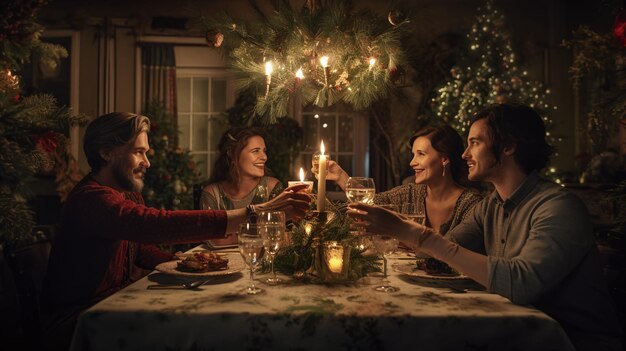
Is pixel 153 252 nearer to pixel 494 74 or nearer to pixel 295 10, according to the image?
pixel 295 10

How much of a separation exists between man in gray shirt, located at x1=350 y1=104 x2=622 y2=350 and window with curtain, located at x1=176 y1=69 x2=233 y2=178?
540cm

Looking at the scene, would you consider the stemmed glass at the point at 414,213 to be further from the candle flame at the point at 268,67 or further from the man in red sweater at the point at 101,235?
the candle flame at the point at 268,67

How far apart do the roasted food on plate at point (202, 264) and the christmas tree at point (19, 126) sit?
586 mm

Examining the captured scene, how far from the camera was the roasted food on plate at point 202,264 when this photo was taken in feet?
6.34

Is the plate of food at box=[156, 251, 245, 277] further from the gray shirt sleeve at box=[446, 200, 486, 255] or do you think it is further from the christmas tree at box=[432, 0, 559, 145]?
the christmas tree at box=[432, 0, 559, 145]

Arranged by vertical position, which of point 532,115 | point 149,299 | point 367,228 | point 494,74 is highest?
point 494,74

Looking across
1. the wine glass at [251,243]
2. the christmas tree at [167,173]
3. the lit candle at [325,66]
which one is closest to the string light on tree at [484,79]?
the christmas tree at [167,173]

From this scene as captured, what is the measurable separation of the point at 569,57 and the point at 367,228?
6.54 meters

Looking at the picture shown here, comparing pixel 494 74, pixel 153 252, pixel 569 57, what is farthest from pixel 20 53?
pixel 569 57

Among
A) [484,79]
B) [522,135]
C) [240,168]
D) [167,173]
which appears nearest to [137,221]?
[522,135]

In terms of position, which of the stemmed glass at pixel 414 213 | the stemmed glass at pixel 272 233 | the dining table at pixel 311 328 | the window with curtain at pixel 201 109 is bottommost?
the dining table at pixel 311 328

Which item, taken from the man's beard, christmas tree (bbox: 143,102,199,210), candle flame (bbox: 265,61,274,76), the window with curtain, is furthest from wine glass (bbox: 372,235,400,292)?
the window with curtain

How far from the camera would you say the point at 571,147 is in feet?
24.3

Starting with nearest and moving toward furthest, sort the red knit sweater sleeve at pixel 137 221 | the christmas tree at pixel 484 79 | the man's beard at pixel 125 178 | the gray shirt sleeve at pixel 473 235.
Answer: the red knit sweater sleeve at pixel 137 221, the gray shirt sleeve at pixel 473 235, the man's beard at pixel 125 178, the christmas tree at pixel 484 79
